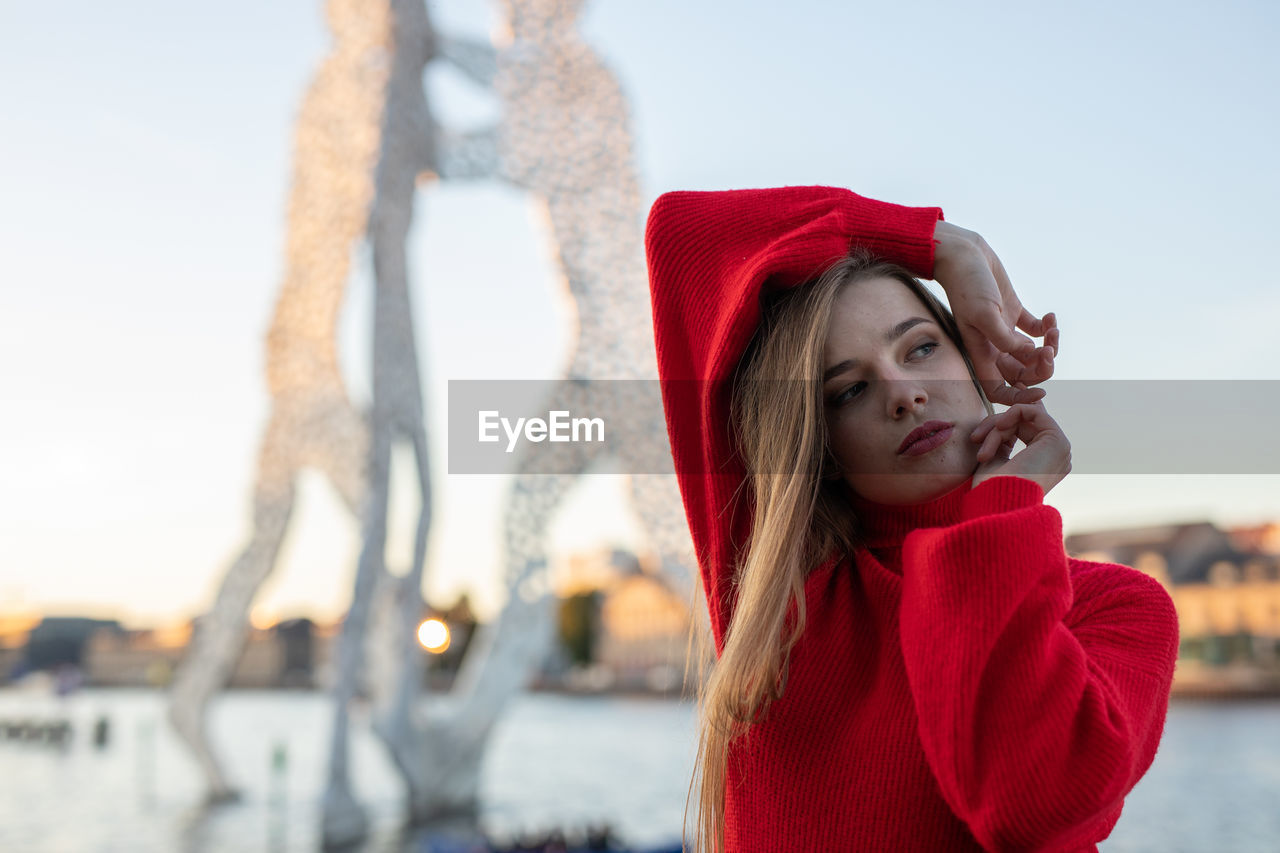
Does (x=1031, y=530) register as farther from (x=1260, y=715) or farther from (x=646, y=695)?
(x=646, y=695)

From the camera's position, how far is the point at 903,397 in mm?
1085

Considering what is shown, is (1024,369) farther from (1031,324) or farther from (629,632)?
(629,632)

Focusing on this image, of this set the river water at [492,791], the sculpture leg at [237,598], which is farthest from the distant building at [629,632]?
the sculpture leg at [237,598]

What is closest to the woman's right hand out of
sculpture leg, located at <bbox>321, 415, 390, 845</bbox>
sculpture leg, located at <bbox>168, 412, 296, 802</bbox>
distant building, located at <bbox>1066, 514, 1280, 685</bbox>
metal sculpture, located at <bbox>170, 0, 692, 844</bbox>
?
metal sculpture, located at <bbox>170, 0, 692, 844</bbox>

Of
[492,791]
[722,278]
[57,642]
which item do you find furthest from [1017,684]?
[57,642]

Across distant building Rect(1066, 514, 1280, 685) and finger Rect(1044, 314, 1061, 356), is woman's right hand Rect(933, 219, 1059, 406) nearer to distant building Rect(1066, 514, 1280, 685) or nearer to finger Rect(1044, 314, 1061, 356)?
finger Rect(1044, 314, 1061, 356)

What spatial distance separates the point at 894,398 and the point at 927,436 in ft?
0.17

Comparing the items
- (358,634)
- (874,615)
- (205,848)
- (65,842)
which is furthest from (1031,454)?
(65,842)

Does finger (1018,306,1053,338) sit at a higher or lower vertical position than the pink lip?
higher

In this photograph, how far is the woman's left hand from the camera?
104 centimetres

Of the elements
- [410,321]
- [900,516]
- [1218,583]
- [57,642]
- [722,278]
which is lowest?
[57,642]

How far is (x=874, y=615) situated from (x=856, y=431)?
0.18 m

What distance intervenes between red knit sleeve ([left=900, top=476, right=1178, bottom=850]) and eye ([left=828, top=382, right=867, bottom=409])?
0.17 metres

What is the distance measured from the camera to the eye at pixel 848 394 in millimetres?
1127
